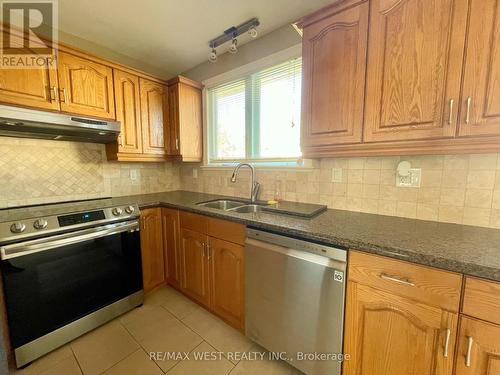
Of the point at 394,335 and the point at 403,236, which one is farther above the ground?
the point at 403,236

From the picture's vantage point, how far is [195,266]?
5.95ft

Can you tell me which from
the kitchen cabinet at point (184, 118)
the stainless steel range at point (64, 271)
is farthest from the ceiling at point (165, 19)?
the stainless steel range at point (64, 271)

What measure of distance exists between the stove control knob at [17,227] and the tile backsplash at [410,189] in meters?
1.70

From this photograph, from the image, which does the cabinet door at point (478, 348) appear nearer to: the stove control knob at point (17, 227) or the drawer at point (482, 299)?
the drawer at point (482, 299)

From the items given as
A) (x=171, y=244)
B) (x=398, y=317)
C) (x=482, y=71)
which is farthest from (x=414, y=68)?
(x=171, y=244)

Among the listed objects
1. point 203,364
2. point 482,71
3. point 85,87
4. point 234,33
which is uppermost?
point 234,33

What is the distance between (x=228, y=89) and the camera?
7.53ft

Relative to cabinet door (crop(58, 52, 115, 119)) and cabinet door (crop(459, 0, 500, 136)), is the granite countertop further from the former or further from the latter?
cabinet door (crop(58, 52, 115, 119))

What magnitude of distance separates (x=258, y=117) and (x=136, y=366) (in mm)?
2131

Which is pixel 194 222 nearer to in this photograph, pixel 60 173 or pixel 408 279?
pixel 60 173

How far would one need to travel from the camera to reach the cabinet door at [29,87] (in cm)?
140

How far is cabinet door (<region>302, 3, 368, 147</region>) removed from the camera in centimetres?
121

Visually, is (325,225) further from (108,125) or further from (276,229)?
(108,125)

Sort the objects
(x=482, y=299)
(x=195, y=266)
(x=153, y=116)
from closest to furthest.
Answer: (x=482, y=299), (x=195, y=266), (x=153, y=116)
